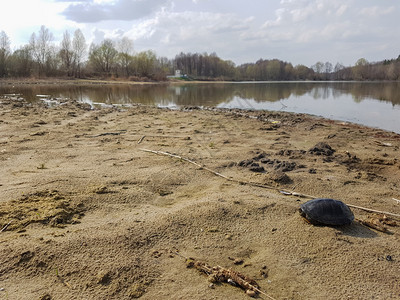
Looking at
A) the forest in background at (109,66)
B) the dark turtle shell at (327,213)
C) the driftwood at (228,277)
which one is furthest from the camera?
the forest in background at (109,66)

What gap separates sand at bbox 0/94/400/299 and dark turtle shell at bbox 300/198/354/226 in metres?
0.12

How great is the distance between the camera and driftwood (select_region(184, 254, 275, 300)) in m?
2.86

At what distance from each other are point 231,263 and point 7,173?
16.1ft

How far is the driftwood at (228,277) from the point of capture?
9.37 feet

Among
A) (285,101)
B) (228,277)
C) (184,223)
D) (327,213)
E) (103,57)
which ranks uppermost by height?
(103,57)

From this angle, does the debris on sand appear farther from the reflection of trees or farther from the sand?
the reflection of trees

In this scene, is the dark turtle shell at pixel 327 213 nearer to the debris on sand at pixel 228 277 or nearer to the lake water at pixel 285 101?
the debris on sand at pixel 228 277

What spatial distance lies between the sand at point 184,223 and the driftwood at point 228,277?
6cm

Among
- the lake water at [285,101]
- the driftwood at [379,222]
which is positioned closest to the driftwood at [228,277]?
the driftwood at [379,222]

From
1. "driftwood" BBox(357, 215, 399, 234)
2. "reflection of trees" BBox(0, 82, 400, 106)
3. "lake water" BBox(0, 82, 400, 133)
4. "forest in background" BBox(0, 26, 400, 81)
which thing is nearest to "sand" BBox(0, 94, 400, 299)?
"driftwood" BBox(357, 215, 399, 234)

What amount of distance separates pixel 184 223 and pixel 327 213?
79.9 inches

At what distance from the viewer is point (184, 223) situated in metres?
4.02

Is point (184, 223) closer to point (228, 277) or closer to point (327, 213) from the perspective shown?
point (228, 277)

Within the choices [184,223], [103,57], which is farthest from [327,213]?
[103,57]
